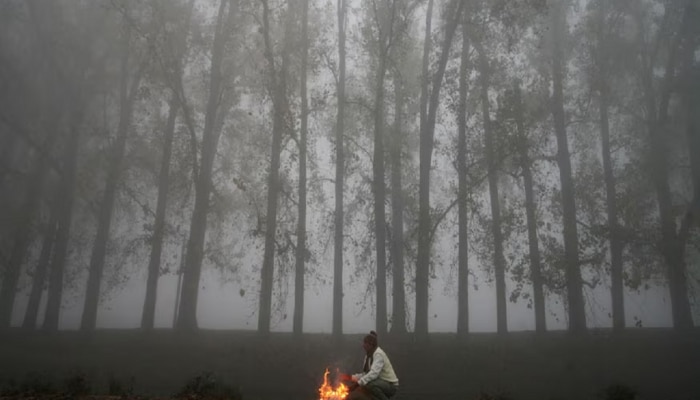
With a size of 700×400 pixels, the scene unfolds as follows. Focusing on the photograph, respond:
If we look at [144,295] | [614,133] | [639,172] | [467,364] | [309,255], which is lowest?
[467,364]

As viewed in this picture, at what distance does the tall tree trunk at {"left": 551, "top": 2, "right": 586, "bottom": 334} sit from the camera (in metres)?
12.2

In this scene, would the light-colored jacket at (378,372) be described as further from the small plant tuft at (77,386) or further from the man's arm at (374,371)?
the small plant tuft at (77,386)

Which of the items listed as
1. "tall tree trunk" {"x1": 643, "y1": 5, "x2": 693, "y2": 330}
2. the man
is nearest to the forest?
"tall tree trunk" {"x1": 643, "y1": 5, "x2": 693, "y2": 330}

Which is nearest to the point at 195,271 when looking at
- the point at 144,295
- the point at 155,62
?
the point at 144,295

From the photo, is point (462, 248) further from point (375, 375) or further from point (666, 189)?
point (375, 375)

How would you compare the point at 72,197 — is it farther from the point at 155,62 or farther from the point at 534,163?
the point at 534,163

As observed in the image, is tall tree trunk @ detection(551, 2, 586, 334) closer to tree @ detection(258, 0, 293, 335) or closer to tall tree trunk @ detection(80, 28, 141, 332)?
tree @ detection(258, 0, 293, 335)

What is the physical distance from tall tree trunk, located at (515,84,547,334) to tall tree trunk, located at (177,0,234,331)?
8.54 metres

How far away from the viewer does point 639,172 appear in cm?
1300

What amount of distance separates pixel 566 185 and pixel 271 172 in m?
8.16

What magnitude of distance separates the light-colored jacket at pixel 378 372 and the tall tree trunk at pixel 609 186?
27.8 feet

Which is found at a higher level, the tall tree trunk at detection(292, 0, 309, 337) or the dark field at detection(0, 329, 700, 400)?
the tall tree trunk at detection(292, 0, 309, 337)

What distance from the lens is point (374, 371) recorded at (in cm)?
594

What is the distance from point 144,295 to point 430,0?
11944 mm
